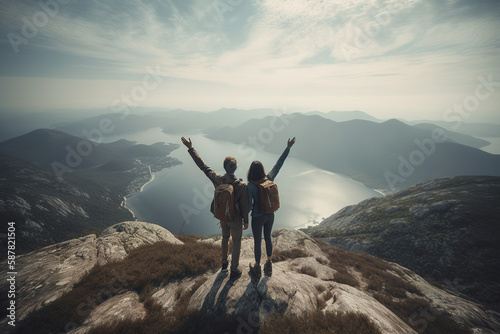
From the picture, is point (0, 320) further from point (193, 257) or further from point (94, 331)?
point (193, 257)

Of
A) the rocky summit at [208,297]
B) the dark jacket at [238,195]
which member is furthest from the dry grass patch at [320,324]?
the dark jacket at [238,195]

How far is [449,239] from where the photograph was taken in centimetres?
3666

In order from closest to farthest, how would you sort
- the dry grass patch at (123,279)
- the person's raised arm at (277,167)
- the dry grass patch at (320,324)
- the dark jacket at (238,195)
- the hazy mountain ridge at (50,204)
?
the dry grass patch at (320,324) → the dry grass patch at (123,279) → the dark jacket at (238,195) → the person's raised arm at (277,167) → the hazy mountain ridge at (50,204)

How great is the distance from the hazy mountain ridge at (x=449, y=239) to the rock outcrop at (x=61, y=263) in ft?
139

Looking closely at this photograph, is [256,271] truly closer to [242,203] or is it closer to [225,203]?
[242,203]

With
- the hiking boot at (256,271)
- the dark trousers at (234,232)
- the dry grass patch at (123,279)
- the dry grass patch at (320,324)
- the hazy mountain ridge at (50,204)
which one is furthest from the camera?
the hazy mountain ridge at (50,204)

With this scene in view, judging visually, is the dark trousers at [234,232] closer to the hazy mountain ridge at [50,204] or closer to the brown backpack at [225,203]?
the brown backpack at [225,203]

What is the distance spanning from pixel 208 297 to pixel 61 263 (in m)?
9.02

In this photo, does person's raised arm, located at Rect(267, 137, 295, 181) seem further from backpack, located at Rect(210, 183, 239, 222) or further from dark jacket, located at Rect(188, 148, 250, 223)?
backpack, located at Rect(210, 183, 239, 222)

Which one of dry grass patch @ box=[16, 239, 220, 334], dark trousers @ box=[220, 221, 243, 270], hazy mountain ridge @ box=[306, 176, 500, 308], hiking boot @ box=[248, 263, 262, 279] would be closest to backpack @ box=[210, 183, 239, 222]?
dark trousers @ box=[220, 221, 243, 270]

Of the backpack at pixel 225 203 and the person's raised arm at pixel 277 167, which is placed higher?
the person's raised arm at pixel 277 167

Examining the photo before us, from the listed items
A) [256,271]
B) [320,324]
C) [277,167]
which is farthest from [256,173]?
[320,324]

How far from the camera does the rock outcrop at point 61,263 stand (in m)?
7.02

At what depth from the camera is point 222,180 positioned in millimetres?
6273
